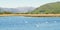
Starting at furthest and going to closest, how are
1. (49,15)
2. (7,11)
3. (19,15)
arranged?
(7,11), (19,15), (49,15)

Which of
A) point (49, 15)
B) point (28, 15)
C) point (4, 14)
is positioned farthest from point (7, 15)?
point (49, 15)

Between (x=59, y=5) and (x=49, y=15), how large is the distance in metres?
19.1

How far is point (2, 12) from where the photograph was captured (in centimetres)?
4284

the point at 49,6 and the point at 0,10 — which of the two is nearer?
the point at 0,10

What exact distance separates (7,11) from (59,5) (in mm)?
17250

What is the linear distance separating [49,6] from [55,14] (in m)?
17.2

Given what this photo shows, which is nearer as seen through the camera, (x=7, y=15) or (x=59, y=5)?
(x=7, y=15)

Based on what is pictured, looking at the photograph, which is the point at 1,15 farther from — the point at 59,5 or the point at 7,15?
the point at 59,5

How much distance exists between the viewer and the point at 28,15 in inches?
1564

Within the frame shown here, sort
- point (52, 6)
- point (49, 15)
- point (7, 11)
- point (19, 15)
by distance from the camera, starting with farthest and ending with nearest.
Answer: point (52, 6), point (7, 11), point (19, 15), point (49, 15)

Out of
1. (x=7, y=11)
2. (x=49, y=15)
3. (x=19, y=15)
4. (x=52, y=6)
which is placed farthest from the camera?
(x=52, y=6)

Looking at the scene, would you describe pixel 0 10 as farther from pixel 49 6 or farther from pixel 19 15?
pixel 49 6

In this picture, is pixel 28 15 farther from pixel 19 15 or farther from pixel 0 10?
pixel 0 10

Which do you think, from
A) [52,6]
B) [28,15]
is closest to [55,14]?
[28,15]
